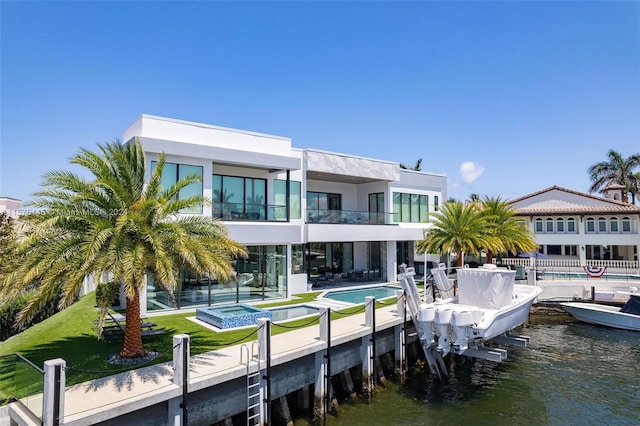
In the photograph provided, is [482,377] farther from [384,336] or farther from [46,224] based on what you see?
[46,224]

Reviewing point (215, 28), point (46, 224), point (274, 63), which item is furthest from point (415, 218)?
point (46, 224)

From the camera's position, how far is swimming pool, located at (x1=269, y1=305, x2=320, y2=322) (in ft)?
55.8

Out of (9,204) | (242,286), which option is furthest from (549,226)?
(9,204)

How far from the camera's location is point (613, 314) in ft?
77.0

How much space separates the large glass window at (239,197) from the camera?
1958cm

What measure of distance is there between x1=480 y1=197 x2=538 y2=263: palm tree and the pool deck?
18.9 metres

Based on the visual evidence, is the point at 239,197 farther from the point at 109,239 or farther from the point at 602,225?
the point at 602,225

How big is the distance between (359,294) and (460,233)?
26.7 feet

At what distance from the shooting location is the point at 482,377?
15984 millimetres

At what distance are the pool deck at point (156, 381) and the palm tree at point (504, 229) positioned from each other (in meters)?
18.9

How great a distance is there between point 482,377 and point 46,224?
51.1 feet

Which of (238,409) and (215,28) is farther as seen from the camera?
(215,28)

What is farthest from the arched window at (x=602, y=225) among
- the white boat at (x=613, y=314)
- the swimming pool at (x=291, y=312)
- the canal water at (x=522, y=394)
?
the swimming pool at (x=291, y=312)

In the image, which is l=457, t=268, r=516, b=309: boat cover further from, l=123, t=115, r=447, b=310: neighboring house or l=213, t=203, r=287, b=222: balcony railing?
l=213, t=203, r=287, b=222: balcony railing
